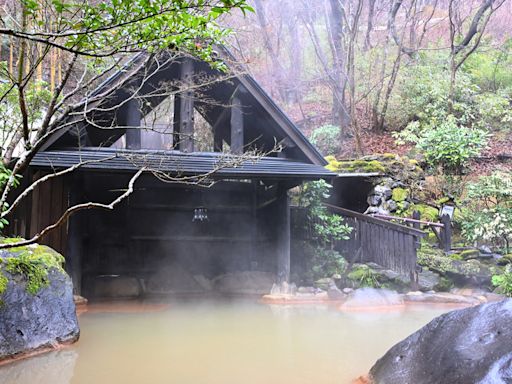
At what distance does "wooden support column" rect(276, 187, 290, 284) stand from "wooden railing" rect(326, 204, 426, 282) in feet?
5.34

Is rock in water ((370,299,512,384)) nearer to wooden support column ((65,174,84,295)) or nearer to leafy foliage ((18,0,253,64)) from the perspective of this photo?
A: leafy foliage ((18,0,253,64))

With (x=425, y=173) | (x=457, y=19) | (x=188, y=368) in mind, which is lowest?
(x=188, y=368)

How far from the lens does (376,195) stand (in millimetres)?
12859

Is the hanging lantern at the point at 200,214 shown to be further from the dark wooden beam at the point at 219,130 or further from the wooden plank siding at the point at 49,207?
the wooden plank siding at the point at 49,207

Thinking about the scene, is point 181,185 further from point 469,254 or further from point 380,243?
point 469,254

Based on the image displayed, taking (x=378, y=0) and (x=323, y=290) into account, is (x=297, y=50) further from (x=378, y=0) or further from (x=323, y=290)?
(x=323, y=290)

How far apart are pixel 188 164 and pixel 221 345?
3495 millimetres

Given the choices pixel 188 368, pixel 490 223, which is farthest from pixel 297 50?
pixel 188 368

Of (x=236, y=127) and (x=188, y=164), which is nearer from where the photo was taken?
(x=188, y=164)

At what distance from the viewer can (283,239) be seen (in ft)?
32.5

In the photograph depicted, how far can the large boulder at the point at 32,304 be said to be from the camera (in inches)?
202

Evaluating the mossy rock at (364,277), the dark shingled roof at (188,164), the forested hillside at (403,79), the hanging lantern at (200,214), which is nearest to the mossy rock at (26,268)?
the dark shingled roof at (188,164)

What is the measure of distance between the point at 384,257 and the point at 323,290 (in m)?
1.58

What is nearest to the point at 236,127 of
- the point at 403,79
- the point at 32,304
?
the point at 32,304
